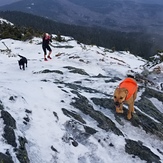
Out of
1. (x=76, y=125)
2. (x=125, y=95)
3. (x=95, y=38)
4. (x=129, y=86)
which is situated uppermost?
(x=129, y=86)

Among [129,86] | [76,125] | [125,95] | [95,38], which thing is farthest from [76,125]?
[95,38]

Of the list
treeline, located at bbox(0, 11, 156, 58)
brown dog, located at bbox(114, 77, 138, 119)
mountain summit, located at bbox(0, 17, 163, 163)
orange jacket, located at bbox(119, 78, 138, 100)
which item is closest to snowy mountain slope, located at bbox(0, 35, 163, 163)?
mountain summit, located at bbox(0, 17, 163, 163)

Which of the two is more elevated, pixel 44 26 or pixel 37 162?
pixel 37 162

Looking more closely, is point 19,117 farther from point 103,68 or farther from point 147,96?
point 103,68

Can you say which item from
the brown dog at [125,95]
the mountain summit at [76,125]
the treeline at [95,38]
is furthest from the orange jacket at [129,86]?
the treeline at [95,38]

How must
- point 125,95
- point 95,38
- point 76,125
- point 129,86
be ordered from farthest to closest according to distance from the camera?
point 95,38 < point 129,86 < point 125,95 < point 76,125

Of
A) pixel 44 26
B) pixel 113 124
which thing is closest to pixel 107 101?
pixel 113 124

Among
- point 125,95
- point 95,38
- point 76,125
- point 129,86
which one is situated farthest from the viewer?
point 95,38

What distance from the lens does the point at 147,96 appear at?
11.4 meters

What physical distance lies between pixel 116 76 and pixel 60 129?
22.3 ft

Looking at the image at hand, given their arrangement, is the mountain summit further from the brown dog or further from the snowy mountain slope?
the brown dog

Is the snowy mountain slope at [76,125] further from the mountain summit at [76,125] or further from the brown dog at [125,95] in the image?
the brown dog at [125,95]

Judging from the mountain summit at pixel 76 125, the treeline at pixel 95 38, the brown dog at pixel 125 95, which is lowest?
the treeline at pixel 95 38

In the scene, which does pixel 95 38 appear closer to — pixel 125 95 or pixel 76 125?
pixel 125 95
